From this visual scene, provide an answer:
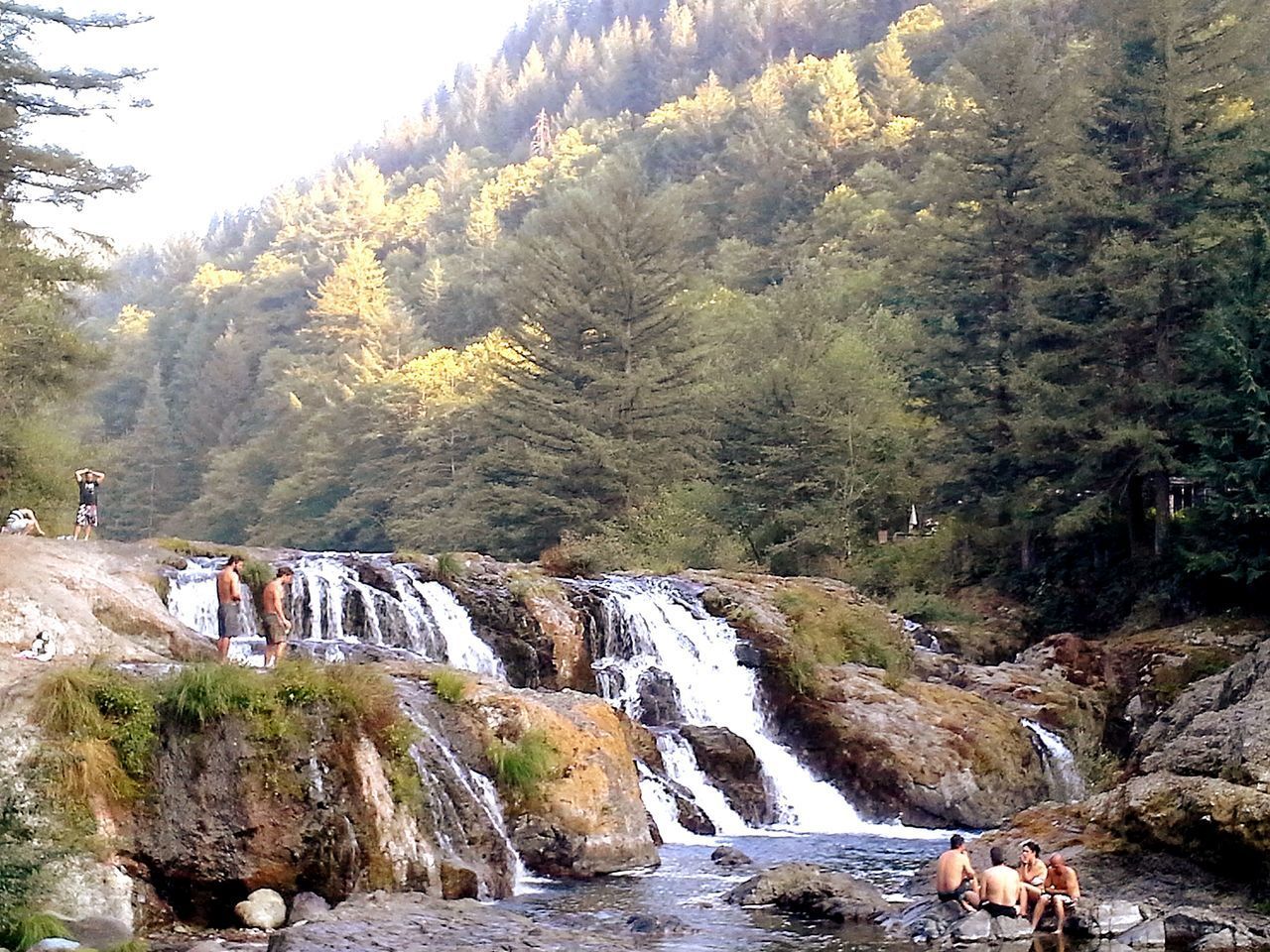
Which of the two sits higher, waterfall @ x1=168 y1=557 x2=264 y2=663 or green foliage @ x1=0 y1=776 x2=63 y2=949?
waterfall @ x1=168 y1=557 x2=264 y2=663

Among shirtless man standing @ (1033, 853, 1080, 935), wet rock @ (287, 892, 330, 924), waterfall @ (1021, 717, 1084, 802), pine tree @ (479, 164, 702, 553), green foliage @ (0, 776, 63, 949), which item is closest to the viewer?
green foliage @ (0, 776, 63, 949)

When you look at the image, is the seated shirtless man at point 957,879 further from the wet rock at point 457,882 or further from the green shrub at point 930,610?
the green shrub at point 930,610

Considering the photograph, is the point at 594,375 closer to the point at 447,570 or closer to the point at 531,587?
the point at 447,570

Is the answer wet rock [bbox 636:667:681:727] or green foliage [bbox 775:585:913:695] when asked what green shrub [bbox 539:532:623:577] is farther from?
wet rock [bbox 636:667:681:727]

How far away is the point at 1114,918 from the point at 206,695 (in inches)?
317

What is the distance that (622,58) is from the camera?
12025 centimetres

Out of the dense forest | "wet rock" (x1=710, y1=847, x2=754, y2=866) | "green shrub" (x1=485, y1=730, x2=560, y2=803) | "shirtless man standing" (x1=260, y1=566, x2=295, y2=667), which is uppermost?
the dense forest

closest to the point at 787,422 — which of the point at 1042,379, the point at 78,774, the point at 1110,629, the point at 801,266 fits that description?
the point at 1042,379

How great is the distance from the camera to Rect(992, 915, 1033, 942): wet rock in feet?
36.5

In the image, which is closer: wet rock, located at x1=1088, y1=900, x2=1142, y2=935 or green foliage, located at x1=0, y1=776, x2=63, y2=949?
green foliage, located at x1=0, y1=776, x2=63, y2=949

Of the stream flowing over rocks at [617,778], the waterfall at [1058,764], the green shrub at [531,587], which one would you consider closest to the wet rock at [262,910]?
the stream flowing over rocks at [617,778]

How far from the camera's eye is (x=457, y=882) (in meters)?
12.3

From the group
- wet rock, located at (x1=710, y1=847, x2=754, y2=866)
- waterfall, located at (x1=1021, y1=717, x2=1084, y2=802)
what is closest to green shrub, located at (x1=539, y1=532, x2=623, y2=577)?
waterfall, located at (x1=1021, y1=717, x2=1084, y2=802)

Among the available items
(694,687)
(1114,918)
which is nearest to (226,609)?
(694,687)
